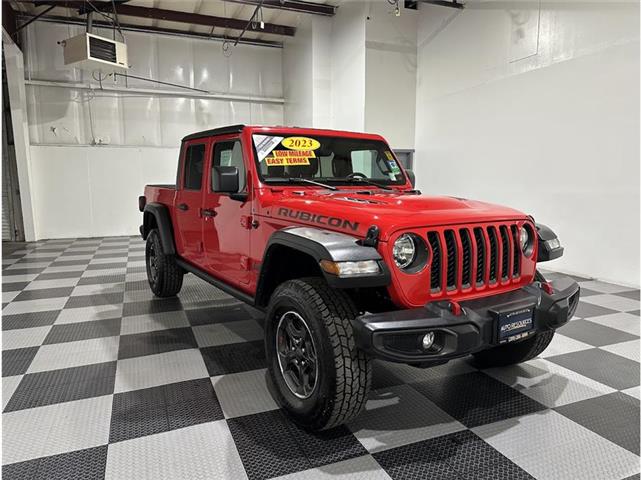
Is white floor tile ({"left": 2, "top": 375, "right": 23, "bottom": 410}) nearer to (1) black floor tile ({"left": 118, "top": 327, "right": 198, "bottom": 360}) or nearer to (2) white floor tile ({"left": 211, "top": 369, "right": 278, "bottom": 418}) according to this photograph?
(1) black floor tile ({"left": 118, "top": 327, "right": 198, "bottom": 360})

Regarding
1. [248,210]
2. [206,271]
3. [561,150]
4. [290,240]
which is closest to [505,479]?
[290,240]

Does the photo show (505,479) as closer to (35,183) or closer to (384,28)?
(384,28)

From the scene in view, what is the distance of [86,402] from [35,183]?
7785 mm

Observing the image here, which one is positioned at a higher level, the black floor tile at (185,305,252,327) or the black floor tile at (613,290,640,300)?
the black floor tile at (185,305,252,327)

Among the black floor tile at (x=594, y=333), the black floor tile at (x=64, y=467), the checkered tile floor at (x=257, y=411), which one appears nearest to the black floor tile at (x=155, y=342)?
the checkered tile floor at (x=257, y=411)

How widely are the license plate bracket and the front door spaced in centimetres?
144

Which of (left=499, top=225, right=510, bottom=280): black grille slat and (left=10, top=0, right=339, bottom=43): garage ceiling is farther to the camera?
(left=10, top=0, right=339, bottom=43): garage ceiling

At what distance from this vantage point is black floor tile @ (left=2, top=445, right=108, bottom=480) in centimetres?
171

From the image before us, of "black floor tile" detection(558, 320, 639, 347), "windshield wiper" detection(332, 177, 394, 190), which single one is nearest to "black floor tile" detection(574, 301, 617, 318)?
"black floor tile" detection(558, 320, 639, 347)

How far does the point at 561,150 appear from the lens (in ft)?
17.6

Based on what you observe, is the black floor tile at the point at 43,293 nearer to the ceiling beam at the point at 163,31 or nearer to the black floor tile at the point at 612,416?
the black floor tile at the point at 612,416

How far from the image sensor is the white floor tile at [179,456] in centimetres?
172

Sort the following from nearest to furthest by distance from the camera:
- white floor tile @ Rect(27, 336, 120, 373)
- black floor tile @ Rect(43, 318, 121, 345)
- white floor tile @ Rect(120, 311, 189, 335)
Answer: white floor tile @ Rect(27, 336, 120, 373) → black floor tile @ Rect(43, 318, 121, 345) → white floor tile @ Rect(120, 311, 189, 335)

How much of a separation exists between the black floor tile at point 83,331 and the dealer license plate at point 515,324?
2.75 meters
